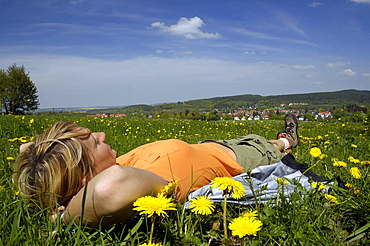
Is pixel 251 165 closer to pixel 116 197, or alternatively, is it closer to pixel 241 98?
pixel 116 197

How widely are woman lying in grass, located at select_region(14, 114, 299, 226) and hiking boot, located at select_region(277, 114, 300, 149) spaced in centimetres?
296

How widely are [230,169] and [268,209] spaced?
1563 millimetres

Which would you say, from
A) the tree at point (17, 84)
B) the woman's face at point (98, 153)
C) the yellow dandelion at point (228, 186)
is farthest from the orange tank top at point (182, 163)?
the tree at point (17, 84)

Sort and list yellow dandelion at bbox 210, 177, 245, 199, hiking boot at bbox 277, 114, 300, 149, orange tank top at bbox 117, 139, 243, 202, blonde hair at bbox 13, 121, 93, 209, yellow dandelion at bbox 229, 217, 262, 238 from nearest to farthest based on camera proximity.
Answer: yellow dandelion at bbox 229, 217, 262, 238, yellow dandelion at bbox 210, 177, 245, 199, blonde hair at bbox 13, 121, 93, 209, orange tank top at bbox 117, 139, 243, 202, hiking boot at bbox 277, 114, 300, 149

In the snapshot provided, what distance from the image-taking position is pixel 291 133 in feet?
18.4

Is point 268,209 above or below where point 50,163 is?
below

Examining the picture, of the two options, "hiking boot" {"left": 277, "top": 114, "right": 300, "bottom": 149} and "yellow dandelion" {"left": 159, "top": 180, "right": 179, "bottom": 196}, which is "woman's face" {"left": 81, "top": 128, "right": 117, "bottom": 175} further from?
"hiking boot" {"left": 277, "top": 114, "right": 300, "bottom": 149}

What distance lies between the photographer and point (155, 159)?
2.78m

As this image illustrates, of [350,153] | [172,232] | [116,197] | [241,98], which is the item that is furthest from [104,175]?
[241,98]

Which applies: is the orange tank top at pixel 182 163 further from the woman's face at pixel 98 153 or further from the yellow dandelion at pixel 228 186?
the yellow dandelion at pixel 228 186

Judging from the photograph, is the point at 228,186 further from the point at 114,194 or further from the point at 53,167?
the point at 53,167

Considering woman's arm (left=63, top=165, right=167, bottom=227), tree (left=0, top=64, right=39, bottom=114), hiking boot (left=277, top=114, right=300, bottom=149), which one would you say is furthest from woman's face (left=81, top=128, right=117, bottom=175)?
tree (left=0, top=64, right=39, bottom=114)

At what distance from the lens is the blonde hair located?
1.90 metres

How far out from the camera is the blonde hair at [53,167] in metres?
1.90
